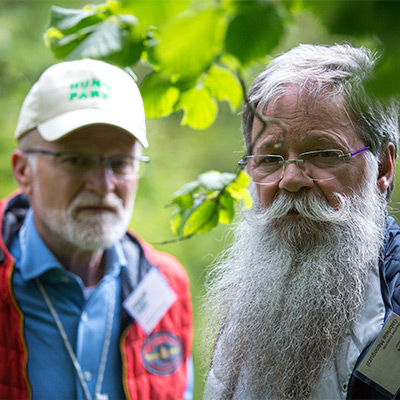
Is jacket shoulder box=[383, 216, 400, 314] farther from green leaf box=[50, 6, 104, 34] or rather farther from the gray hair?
green leaf box=[50, 6, 104, 34]

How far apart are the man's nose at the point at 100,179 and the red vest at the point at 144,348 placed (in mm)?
441

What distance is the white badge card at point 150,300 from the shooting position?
7.02 feet

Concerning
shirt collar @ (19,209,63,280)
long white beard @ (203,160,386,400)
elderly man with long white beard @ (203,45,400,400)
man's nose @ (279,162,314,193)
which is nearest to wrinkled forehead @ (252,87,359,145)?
elderly man with long white beard @ (203,45,400,400)

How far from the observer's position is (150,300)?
2188 millimetres

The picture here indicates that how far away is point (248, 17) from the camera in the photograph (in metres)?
0.58

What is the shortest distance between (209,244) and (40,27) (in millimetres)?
3330

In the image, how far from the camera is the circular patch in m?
2.12

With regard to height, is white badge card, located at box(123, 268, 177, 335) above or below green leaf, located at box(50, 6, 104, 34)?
below

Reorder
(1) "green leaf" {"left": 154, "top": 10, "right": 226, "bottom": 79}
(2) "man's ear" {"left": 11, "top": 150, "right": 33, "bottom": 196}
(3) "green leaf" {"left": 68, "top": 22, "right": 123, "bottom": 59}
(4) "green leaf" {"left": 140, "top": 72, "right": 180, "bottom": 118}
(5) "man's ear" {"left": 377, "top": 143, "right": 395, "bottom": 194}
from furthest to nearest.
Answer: (2) "man's ear" {"left": 11, "top": 150, "right": 33, "bottom": 196}
(5) "man's ear" {"left": 377, "top": 143, "right": 395, "bottom": 194}
(4) "green leaf" {"left": 140, "top": 72, "right": 180, "bottom": 118}
(3) "green leaf" {"left": 68, "top": 22, "right": 123, "bottom": 59}
(1) "green leaf" {"left": 154, "top": 10, "right": 226, "bottom": 79}

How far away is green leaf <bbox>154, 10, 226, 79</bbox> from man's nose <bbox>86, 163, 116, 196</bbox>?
1.55 meters

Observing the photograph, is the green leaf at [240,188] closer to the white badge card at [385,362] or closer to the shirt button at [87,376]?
the white badge card at [385,362]

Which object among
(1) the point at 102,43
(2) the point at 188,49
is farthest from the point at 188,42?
(1) the point at 102,43

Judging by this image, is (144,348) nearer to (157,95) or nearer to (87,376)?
(87,376)

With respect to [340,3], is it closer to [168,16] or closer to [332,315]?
[168,16]
